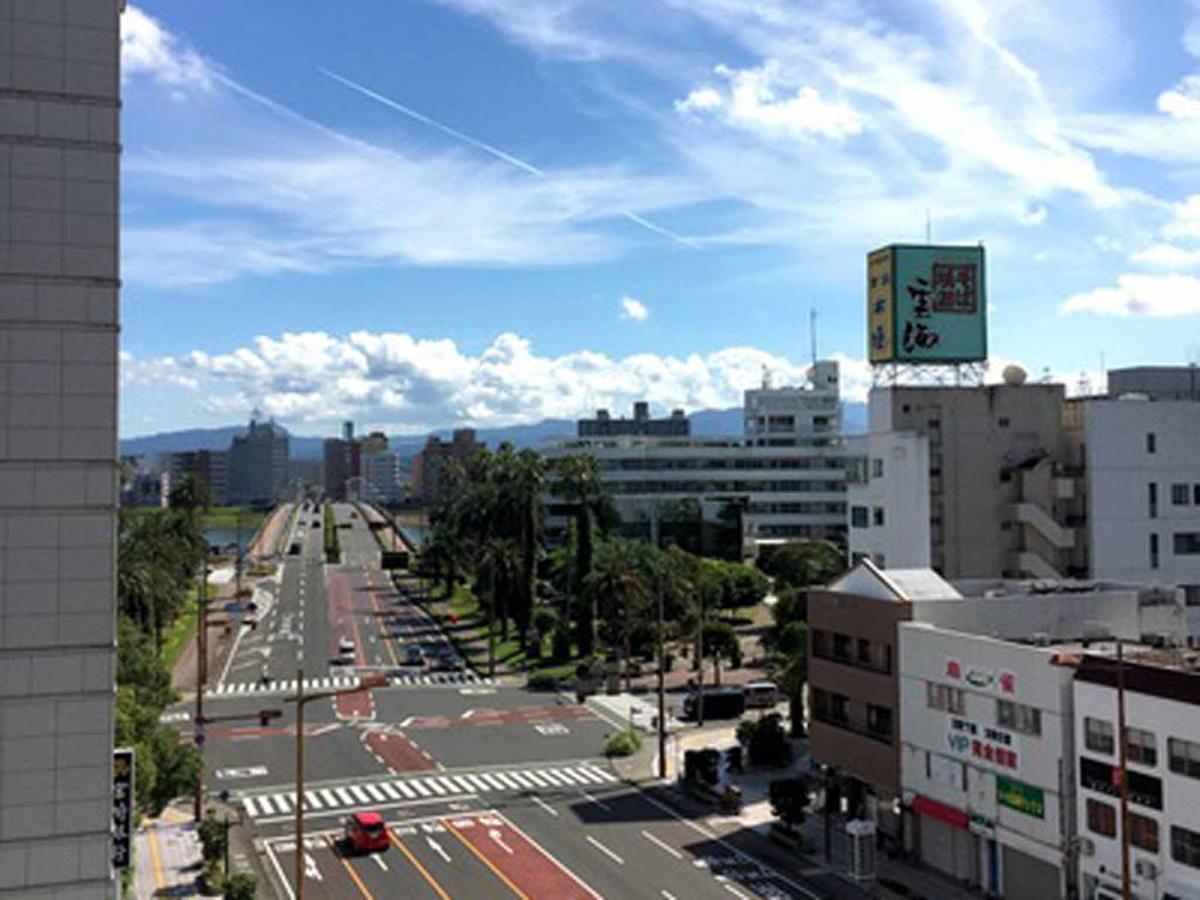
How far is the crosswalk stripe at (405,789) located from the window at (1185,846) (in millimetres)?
35393

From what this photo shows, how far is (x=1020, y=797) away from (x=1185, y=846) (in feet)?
23.2

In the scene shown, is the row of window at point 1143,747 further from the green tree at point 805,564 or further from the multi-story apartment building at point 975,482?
the green tree at point 805,564

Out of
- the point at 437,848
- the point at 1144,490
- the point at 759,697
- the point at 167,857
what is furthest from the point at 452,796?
the point at 1144,490

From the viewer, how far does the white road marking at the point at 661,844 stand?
4784 cm

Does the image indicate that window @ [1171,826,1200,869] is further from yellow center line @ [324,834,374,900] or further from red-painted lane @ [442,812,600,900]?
yellow center line @ [324,834,374,900]

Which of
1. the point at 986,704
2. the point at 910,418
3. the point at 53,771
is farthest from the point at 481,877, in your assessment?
the point at 910,418

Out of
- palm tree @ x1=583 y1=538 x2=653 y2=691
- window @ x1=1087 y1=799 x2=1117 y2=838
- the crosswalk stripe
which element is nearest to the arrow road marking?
the crosswalk stripe

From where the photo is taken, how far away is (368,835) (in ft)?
156

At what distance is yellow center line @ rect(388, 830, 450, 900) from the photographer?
1694 inches

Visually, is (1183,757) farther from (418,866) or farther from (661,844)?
(418,866)

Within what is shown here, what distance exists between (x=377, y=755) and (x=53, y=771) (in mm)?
43755

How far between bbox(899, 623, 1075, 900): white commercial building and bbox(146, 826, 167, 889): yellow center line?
29739 mm

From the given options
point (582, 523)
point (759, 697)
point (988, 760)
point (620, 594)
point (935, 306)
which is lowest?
point (759, 697)

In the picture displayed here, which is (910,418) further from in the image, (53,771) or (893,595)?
(53,771)
